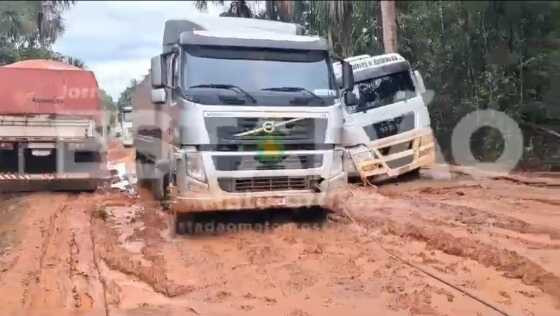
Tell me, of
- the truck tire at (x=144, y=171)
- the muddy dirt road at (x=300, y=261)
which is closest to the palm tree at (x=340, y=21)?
the truck tire at (x=144, y=171)

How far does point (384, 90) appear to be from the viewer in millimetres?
13391

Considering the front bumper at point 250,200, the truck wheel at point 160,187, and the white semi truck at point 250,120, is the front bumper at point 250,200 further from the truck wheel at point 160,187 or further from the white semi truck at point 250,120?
the truck wheel at point 160,187

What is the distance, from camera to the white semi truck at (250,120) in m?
8.27

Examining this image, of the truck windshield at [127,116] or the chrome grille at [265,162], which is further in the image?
the truck windshield at [127,116]

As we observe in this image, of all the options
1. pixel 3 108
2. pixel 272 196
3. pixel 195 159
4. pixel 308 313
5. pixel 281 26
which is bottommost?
pixel 308 313

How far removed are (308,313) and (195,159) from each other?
128 inches

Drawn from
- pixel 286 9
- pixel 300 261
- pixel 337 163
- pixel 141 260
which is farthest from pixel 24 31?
pixel 286 9

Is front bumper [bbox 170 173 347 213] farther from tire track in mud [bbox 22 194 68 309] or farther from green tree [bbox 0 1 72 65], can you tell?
green tree [bbox 0 1 72 65]

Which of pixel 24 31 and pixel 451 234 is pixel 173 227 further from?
pixel 24 31

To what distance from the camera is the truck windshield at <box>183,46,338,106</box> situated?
8375 millimetres

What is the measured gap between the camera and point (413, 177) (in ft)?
48.3

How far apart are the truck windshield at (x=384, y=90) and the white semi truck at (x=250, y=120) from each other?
170 inches

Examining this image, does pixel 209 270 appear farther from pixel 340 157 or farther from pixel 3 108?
pixel 3 108

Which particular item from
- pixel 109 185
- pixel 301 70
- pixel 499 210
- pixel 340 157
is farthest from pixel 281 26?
pixel 109 185
